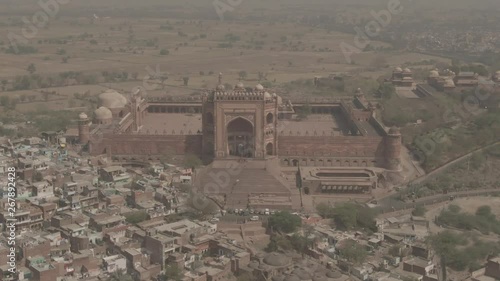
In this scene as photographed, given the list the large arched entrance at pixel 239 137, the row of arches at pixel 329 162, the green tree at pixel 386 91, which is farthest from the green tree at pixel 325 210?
the green tree at pixel 386 91

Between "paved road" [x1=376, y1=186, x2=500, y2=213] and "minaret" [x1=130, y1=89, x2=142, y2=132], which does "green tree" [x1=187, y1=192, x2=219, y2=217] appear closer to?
"paved road" [x1=376, y1=186, x2=500, y2=213]

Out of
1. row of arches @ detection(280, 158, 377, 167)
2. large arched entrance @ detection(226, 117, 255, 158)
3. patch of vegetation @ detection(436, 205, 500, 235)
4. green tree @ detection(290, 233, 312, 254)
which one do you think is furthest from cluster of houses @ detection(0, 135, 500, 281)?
row of arches @ detection(280, 158, 377, 167)

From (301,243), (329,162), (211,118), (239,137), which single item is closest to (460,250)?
(301,243)

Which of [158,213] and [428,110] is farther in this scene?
[428,110]

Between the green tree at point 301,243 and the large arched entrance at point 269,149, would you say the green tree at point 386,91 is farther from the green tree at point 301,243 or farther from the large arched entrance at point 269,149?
the green tree at point 301,243

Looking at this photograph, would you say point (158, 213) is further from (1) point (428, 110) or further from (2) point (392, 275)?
(1) point (428, 110)

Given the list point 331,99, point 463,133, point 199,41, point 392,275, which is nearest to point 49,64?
point 199,41
